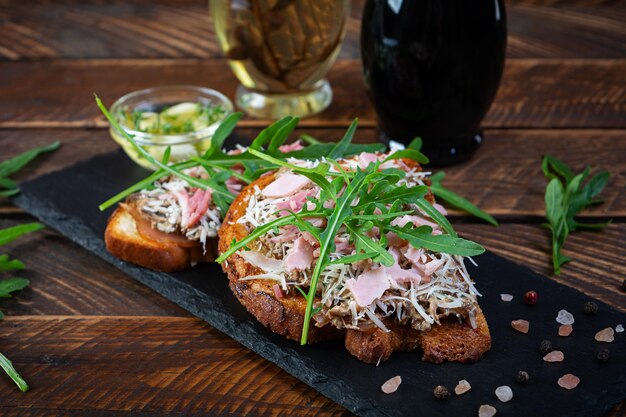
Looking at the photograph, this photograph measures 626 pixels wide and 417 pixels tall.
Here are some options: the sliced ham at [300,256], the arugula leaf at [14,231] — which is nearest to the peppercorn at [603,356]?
the sliced ham at [300,256]

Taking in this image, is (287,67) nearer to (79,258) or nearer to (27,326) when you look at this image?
(79,258)

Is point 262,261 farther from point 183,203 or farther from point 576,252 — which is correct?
point 576,252

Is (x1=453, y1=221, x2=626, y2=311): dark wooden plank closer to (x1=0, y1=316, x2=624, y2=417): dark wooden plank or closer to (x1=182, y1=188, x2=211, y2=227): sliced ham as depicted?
(x1=0, y1=316, x2=624, y2=417): dark wooden plank

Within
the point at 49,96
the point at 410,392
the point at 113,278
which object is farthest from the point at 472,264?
the point at 49,96

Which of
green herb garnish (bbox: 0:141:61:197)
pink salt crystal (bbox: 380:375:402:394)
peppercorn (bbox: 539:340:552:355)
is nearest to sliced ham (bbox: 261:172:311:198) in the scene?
pink salt crystal (bbox: 380:375:402:394)

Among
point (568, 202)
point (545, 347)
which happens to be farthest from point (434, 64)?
point (545, 347)

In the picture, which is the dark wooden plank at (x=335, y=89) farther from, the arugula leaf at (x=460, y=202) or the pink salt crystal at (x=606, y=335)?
the pink salt crystal at (x=606, y=335)
